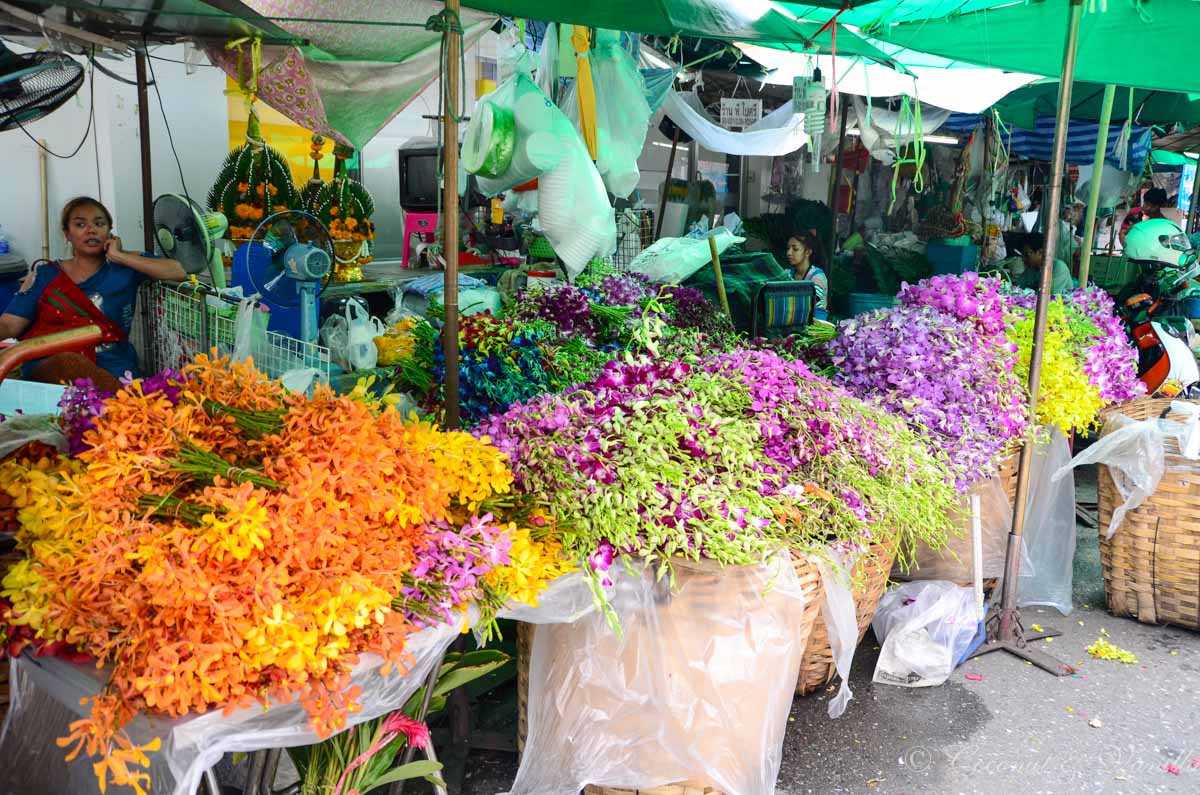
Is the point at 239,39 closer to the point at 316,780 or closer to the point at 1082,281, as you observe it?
the point at 316,780

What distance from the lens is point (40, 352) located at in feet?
6.84

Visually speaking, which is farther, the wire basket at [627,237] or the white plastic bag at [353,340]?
the wire basket at [627,237]

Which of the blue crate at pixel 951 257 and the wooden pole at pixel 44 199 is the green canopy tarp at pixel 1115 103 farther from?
the wooden pole at pixel 44 199

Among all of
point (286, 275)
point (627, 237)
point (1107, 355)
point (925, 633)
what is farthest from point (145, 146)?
point (1107, 355)

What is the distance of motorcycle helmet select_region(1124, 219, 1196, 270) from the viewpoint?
6.85 m

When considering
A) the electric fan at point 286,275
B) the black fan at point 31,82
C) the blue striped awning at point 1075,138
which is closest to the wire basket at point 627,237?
the electric fan at point 286,275

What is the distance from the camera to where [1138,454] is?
12.5ft

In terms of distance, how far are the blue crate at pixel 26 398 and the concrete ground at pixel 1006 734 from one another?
169 cm

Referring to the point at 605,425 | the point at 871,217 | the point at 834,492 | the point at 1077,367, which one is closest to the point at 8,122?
the point at 605,425

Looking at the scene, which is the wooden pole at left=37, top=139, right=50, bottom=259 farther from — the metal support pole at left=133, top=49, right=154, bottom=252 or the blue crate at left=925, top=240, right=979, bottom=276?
the blue crate at left=925, top=240, right=979, bottom=276

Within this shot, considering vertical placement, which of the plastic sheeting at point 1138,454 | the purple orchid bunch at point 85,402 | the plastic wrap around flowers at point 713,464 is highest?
the purple orchid bunch at point 85,402

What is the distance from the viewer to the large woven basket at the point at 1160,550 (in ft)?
12.4

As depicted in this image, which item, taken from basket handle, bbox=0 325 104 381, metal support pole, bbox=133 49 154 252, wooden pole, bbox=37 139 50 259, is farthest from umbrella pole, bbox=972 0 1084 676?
wooden pole, bbox=37 139 50 259

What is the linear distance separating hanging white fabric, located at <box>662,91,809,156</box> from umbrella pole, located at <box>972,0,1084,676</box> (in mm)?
3257
